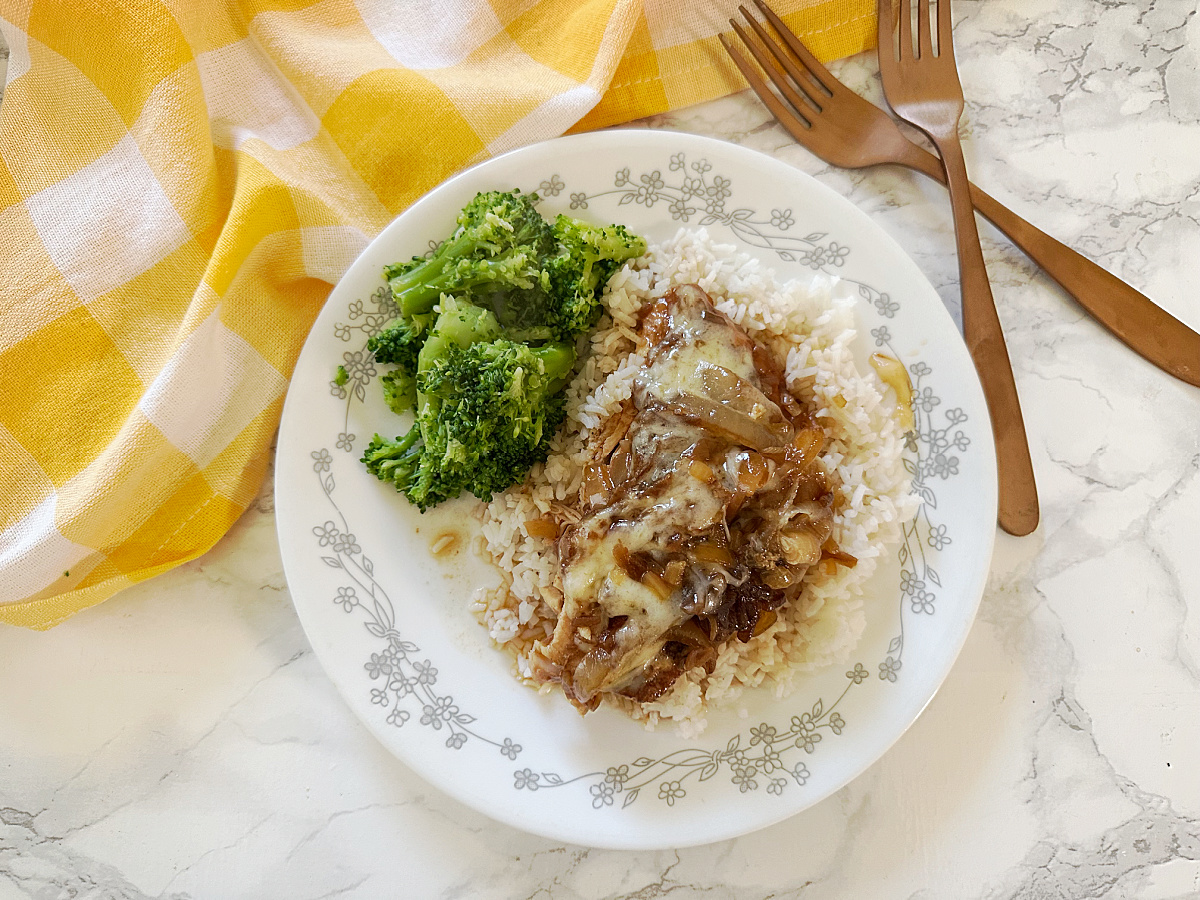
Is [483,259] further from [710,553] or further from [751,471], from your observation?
[710,553]

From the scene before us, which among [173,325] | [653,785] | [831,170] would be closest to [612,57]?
[831,170]

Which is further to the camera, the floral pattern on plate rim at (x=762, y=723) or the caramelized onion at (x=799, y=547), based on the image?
the floral pattern on plate rim at (x=762, y=723)

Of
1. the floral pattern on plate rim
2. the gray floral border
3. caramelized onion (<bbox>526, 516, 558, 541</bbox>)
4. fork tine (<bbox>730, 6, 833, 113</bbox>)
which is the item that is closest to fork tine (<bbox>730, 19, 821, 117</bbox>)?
fork tine (<bbox>730, 6, 833, 113</bbox>)

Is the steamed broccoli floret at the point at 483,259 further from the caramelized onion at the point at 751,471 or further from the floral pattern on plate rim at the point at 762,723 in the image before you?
the caramelized onion at the point at 751,471

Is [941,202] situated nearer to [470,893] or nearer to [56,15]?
[470,893]

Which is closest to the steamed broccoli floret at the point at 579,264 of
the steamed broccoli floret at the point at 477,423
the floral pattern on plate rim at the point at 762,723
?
the steamed broccoli floret at the point at 477,423

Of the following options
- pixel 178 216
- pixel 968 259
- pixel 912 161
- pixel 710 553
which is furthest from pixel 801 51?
pixel 178 216
